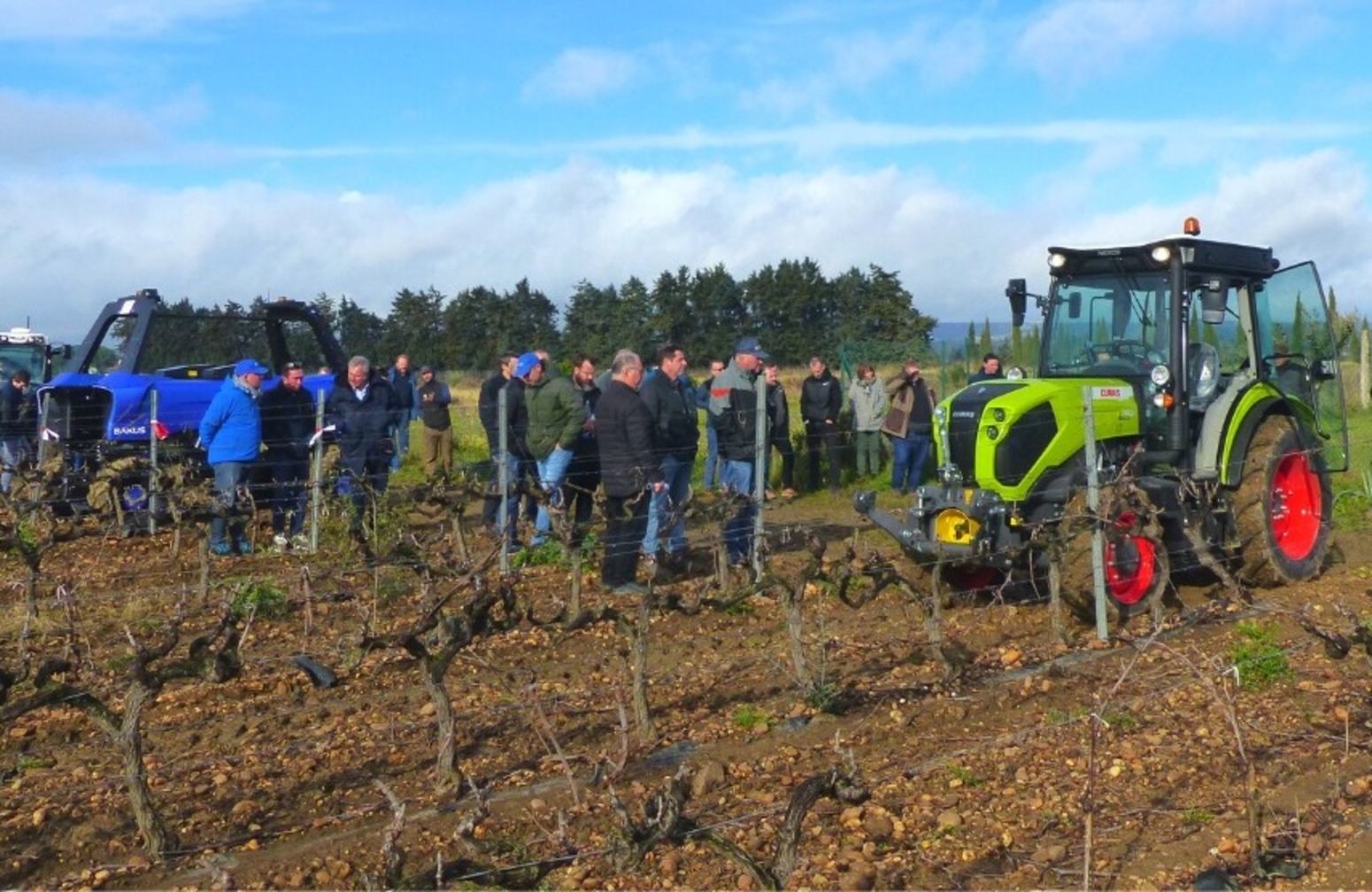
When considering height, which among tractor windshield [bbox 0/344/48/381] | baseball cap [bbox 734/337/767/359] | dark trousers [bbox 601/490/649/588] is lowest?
dark trousers [bbox 601/490/649/588]

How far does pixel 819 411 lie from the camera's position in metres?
16.4

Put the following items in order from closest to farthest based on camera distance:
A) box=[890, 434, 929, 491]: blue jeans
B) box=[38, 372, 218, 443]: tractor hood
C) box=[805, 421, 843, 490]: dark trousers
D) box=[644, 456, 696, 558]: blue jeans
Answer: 1. box=[644, 456, 696, 558]: blue jeans
2. box=[38, 372, 218, 443]: tractor hood
3. box=[890, 434, 929, 491]: blue jeans
4. box=[805, 421, 843, 490]: dark trousers

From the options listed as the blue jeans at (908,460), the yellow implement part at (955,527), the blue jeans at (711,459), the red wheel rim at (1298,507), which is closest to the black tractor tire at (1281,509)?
the red wheel rim at (1298,507)

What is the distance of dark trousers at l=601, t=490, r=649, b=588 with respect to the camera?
993cm

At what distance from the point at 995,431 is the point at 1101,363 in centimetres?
121

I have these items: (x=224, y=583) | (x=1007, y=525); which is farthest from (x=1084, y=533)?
(x=224, y=583)

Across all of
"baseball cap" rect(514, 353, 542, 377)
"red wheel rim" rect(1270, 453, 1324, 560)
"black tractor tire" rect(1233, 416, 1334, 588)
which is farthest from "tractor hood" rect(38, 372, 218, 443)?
"red wheel rim" rect(1270, 453, 1324, 560)

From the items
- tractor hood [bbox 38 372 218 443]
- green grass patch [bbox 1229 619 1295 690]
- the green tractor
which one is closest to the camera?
green grass patch [bbox 1229 619 1295 690]

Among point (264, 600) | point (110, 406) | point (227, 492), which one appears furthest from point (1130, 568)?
point (110, 406)

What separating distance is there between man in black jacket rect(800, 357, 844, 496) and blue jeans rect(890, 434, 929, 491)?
2.42ft

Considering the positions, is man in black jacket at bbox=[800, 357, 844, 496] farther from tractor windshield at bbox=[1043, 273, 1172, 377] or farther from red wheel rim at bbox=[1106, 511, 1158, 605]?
red wheel rim at bbox=[1106, 511, 1158, 605]

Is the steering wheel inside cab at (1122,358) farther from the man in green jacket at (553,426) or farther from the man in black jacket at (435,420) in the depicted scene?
the man in black jacket at (435,420)

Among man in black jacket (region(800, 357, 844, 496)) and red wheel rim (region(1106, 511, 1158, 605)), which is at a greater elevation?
man in black jacket (region(800, 357, 844, 496))

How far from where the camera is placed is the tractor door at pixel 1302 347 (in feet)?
33.1
